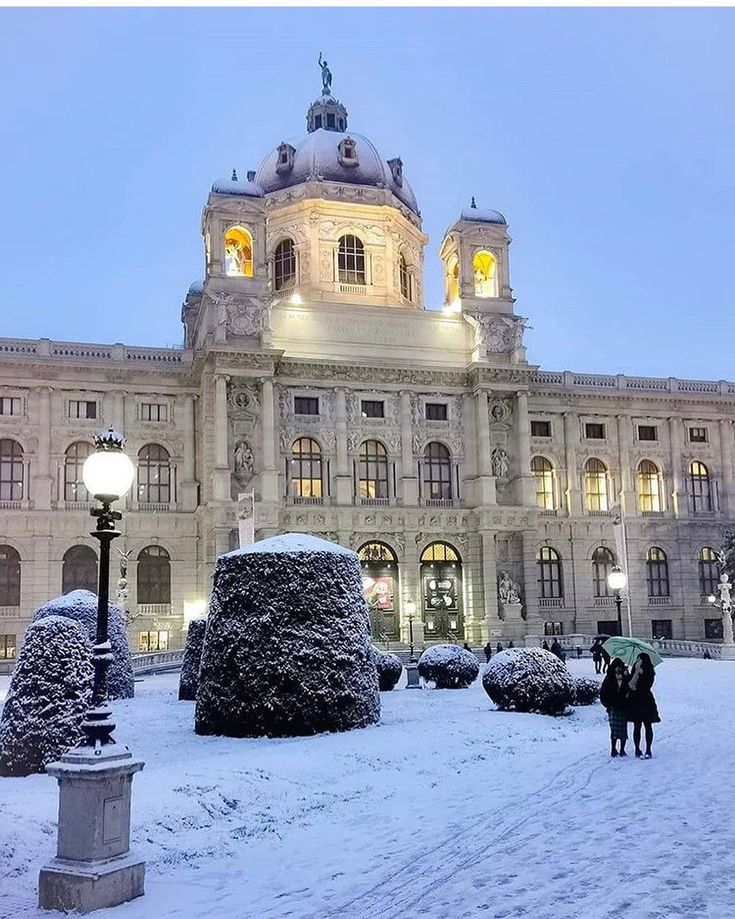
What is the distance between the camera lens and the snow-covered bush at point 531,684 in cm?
1991

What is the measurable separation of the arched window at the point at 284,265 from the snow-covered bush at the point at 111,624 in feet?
126

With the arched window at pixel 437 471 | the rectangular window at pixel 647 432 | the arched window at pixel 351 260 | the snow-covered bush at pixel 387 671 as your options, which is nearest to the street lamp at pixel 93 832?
the snow-covered bush at pixel 387 671

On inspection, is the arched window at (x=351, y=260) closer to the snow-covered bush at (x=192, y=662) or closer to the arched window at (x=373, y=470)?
the arched window at (x=373, y=470)

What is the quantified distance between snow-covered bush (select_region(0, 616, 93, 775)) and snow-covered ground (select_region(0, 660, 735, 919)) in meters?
0.52

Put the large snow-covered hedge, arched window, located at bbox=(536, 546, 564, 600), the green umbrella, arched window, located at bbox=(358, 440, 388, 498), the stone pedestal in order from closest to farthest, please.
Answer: the stone pedestal
the green umbrella
the large snow-covered hedge
arched window, located at bbox=(358, 440, 388, 498)
arched window, located at bbox=(536, 546, 564, 600)

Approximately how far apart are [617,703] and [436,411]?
40957mm

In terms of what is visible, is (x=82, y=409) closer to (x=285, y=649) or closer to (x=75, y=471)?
(x=75, y=471)

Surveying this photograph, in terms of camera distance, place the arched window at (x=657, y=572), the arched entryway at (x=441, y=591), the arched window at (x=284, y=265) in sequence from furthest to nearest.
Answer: the arched window at (x=284, y=265) < the arched window at (x=657, y=572) < the arched entryway at (x=441, y=591)

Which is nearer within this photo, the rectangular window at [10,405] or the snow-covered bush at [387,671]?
the snow-covered bush at [387,671]

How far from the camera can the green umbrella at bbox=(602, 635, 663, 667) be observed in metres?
15.6

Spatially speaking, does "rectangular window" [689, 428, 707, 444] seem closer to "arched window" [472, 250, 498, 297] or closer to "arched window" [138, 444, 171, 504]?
"arched window" [472, 250, 498, 297]

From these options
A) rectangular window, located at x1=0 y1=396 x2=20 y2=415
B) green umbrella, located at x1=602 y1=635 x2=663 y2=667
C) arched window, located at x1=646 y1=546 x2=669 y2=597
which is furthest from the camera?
arched window, located at x1=646 y1=546 x2=669 y2=597

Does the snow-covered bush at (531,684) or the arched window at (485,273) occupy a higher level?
the arched window at (485,273)

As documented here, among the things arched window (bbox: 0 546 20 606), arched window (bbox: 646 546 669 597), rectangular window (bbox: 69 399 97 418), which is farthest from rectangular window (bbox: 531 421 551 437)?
arched window (bbox: 0 546 20 606)
